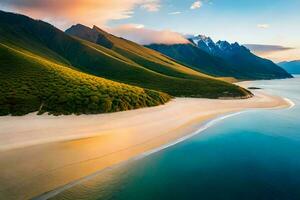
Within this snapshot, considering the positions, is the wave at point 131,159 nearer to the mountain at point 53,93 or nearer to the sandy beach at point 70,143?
the sandy beach at point 70,143

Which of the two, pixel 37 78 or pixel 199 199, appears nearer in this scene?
pixel 199 199

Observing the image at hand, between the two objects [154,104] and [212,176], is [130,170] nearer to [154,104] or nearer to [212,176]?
[212,176]

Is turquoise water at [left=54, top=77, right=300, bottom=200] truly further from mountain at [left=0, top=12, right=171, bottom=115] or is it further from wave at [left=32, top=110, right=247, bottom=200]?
mountain at [left=0, top=12, right=171, bottom=115]

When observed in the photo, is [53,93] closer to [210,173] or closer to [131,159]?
[131,159]

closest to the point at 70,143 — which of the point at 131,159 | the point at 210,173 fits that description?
the point at 131,159

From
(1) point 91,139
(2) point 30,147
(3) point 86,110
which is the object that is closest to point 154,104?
(3) point 86,110

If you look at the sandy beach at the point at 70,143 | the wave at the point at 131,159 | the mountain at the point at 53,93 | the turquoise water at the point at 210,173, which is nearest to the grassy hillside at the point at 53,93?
the mountain at the point at 53,93
